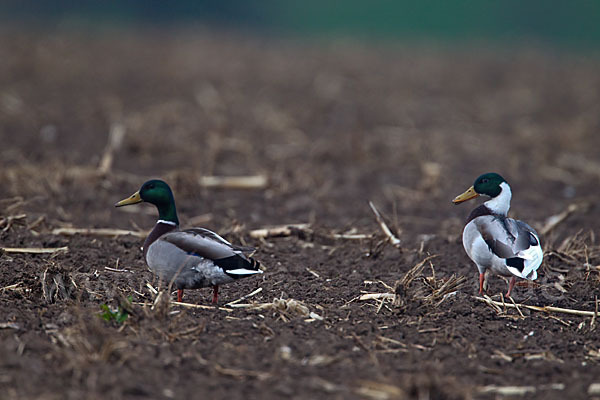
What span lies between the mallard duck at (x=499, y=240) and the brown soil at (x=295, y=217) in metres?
0.30

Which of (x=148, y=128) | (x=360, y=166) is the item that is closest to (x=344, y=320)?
(x=360, y=166)

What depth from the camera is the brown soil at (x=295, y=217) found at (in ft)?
15.9

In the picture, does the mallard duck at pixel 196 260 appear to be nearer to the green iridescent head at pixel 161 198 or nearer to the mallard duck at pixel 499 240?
the green iridescent head at pixel 161 198

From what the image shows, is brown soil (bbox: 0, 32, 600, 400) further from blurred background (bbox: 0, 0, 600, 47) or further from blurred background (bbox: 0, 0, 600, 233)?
blurred background (bbox: 0, 0, 600, 47)

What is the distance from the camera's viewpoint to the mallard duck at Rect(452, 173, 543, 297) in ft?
19.7

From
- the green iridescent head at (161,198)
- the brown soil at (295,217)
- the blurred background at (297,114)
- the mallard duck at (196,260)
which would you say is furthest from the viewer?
the blurred background at (297,114)

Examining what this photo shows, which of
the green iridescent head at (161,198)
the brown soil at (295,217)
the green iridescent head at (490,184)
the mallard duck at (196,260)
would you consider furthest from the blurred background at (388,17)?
the mallard duck at (196,260)

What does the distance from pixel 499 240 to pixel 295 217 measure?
3.18 m

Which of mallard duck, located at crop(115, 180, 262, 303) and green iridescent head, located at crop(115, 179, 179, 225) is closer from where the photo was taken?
mallard duck, located at crop(115, 180, 262, 303)

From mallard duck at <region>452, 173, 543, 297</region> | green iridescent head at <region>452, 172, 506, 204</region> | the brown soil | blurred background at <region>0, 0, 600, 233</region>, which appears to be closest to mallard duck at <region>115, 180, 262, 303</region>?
the brown soil

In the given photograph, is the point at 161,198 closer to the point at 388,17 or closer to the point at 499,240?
the point at 499,240

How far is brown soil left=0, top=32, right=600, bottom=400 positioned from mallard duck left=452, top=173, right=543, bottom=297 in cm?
30

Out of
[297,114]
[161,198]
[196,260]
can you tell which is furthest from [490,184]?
[297,114]

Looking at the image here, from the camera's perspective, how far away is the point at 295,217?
29.3ft
